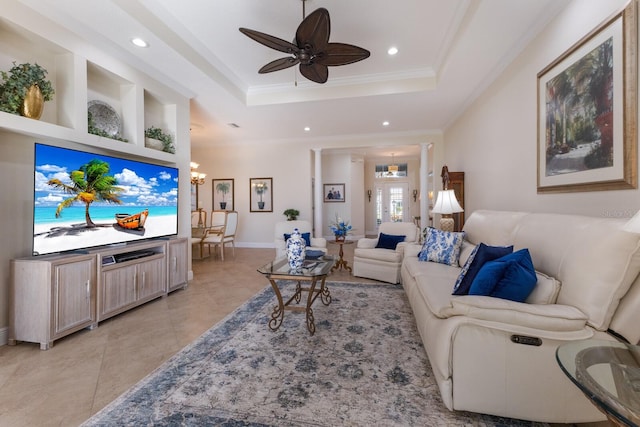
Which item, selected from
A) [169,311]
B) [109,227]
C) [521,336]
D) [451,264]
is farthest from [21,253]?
[451,264]

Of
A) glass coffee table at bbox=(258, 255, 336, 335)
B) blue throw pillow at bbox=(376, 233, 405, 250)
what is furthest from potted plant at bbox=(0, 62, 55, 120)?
blue throw pillow at bbox=(376, 233, 405, 250)

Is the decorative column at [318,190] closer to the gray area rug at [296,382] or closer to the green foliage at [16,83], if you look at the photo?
the gray area rug at [296,382]

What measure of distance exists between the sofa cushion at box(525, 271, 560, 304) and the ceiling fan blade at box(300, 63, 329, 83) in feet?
8.80

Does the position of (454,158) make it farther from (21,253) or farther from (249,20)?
(21,253)

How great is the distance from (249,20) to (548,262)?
140 inches

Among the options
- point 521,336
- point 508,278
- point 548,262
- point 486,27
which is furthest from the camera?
point 486,27

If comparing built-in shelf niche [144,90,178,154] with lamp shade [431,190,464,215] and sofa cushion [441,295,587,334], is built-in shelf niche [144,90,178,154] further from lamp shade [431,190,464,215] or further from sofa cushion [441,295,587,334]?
sofa cushion [441,295,587,334]

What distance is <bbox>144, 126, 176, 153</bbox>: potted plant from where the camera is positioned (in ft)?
11.8

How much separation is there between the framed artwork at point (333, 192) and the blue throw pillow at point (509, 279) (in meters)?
7.07

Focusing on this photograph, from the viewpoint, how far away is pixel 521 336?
1.38m

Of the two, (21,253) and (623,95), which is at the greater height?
(623,95)

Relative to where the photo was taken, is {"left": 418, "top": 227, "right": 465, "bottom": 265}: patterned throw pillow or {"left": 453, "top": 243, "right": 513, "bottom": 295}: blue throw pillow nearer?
{"left": 453, "top": 243, "right": 513, "bottom": 295}: blue throw pillow

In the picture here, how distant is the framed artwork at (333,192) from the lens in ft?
28.8

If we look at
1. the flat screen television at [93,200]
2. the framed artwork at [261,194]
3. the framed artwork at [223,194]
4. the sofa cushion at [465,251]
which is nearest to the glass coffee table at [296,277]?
the sofa cushion at [465,251]
